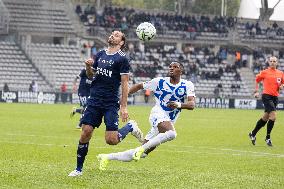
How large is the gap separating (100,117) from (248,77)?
2216 inches

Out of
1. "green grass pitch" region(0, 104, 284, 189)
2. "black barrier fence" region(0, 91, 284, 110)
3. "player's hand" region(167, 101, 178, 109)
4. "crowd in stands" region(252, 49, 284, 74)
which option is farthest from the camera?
"crowd in stands" region(252, 49, 284, 74)

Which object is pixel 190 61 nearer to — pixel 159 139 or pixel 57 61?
pixel 57 61

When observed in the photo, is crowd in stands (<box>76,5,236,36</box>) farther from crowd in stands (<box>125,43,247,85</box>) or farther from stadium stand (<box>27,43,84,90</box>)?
stadium stand (<box>27,43,84,90</box>)

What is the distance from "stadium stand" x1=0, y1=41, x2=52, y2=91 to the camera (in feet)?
189

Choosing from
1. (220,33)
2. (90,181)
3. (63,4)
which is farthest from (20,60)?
(90,181)

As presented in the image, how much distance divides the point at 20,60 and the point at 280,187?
49.2 m

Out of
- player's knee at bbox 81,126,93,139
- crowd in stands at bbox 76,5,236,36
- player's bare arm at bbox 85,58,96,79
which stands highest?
crowd in stands at bbox 76,5,236,36

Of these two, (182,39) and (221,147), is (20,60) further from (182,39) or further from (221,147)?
(221,147)

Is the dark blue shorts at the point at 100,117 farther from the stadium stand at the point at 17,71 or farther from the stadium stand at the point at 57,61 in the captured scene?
the stadium stand at the point at 57,61

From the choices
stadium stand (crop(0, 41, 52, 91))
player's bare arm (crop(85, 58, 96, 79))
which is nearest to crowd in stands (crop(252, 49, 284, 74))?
stadium stand (crop(0, 41, 52, 91))

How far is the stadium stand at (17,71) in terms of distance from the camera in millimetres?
57469

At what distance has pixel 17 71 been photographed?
5847cm

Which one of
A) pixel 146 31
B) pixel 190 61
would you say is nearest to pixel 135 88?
pixel 146 31

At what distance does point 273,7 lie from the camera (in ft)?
252
